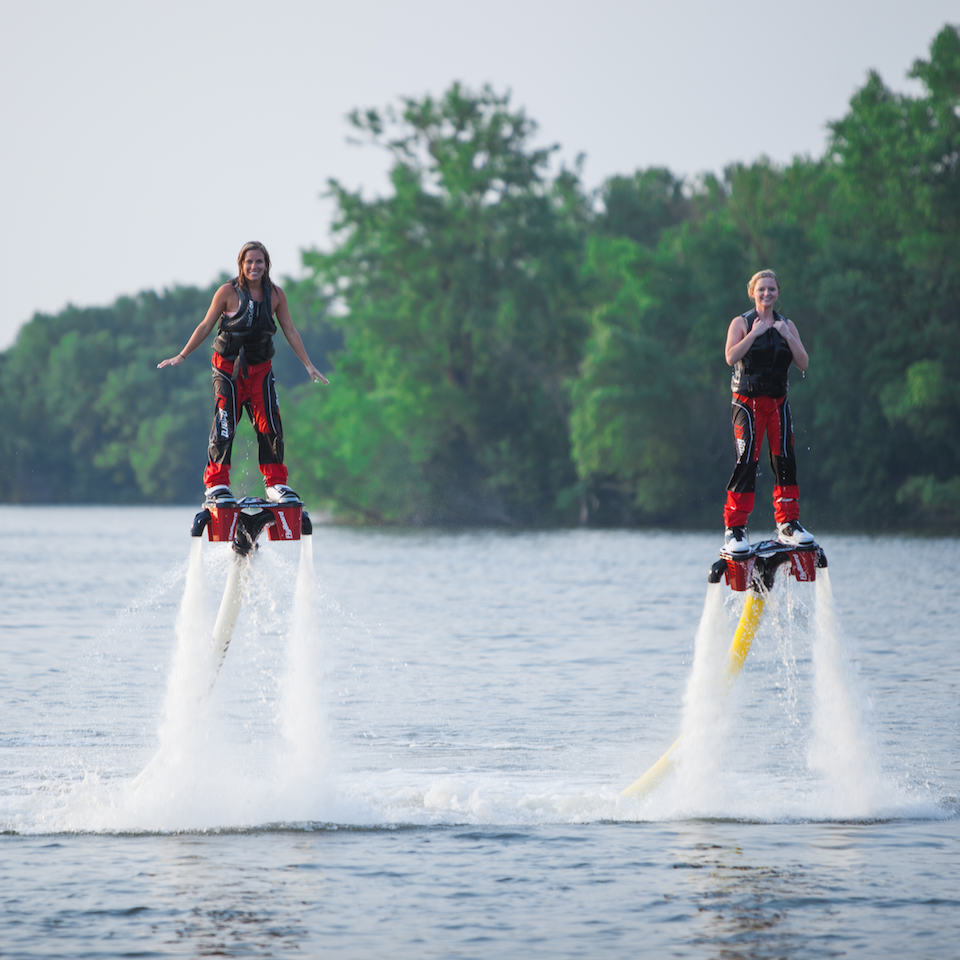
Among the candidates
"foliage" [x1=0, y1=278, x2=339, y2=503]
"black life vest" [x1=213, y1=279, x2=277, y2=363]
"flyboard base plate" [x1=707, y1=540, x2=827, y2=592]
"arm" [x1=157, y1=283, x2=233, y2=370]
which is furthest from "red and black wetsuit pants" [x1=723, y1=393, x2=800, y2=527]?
"foliage" [x1=0, y1=278, x2=339, y2=503]

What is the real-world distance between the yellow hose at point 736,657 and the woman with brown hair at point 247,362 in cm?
396

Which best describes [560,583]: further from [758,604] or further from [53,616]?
[758,604]

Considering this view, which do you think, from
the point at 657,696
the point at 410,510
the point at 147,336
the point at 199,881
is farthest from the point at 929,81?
the point at 147,336

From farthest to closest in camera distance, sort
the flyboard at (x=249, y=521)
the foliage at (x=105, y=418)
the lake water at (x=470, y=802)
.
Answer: the foliage at (x=105, y=418) → the flyboard at (x=249, y=521) → the lake water at (x=470, y=802)

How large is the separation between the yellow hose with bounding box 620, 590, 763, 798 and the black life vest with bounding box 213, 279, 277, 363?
14.8 feet

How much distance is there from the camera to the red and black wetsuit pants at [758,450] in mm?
12531

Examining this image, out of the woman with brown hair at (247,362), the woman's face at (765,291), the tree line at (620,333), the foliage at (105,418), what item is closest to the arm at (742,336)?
the woman's face at (765,291)

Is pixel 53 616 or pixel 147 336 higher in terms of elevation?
pixel 147 336

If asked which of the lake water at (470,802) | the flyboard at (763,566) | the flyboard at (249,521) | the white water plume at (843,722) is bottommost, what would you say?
the lake water at (470,802)

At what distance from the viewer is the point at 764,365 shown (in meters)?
12.4

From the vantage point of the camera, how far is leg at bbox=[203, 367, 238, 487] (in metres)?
12.2

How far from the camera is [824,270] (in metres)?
71.2

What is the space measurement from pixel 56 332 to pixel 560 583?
119 metres

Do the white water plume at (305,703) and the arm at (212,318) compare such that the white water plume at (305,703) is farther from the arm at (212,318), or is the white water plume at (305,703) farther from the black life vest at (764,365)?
the black life vest at (764,365)
